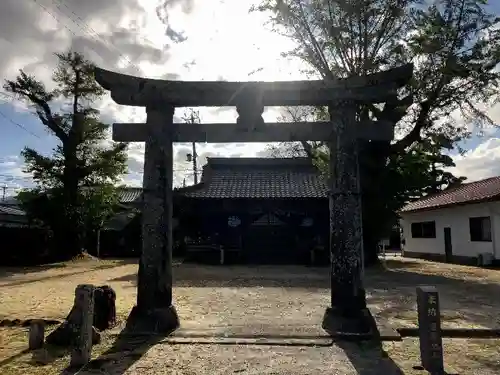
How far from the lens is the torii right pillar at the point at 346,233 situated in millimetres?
7008

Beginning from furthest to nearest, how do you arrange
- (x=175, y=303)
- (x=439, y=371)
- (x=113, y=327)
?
1. (x=175, y=303)
2. (x=113, y=327)
3. (x=439, y=371)

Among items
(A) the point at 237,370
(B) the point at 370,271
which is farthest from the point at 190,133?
(B) the point at 370,271

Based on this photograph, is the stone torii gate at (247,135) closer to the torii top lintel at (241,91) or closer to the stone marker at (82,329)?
the torii top lintel at (241,91)

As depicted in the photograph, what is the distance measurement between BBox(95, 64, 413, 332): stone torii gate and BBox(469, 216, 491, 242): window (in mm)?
15971

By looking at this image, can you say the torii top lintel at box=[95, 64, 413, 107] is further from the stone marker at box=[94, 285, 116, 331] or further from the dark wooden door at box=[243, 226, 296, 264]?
the dark wooden door at box=[243, 226, 296, 264]

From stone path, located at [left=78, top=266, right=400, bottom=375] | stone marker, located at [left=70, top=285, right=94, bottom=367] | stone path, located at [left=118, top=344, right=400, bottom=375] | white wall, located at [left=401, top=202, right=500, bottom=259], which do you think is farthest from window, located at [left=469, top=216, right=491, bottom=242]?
stone marker, located at [left=70, top=285, right=94, bottom=367]

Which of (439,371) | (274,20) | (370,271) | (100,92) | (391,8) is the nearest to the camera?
(439,371)

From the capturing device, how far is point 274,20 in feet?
71.9

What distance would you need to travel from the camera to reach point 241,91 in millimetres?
7609

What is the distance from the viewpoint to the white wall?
64.8 ft

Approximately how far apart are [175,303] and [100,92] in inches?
699

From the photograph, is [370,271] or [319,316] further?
[370,271]

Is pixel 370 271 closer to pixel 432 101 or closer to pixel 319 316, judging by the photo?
pixel 432 101

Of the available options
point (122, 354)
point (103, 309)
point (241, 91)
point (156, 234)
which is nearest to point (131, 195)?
point (103, 309)
